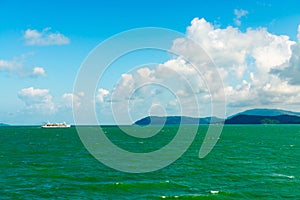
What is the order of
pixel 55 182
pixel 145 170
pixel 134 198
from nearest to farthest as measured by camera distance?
pixel 134 198 < pixel 55 182 < pixel 145 170

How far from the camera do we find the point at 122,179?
7038 centimetres

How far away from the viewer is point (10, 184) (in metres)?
65.9

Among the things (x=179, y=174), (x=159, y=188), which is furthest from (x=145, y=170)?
(x=159, y=188)

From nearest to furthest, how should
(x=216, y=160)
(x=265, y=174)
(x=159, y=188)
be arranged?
(x=159, y=188)
(x=265, y=174)
(x=216, y=160)

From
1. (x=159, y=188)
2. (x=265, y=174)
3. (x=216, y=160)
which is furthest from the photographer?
(x=216, y=160)

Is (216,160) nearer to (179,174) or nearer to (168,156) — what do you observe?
(168,156)

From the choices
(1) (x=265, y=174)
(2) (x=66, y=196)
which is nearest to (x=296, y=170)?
(1) (x=265, y=174)

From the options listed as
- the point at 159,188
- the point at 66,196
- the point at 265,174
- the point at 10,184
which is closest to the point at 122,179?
the point at 159,188

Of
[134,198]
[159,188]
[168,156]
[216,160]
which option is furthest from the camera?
[168,156]

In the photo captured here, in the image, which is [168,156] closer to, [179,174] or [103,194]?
[179,174]

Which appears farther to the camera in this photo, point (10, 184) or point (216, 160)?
point (216, 160)

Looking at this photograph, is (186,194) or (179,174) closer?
(186,194)

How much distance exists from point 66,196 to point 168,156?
57494mm

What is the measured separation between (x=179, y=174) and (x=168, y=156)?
33.5 m
